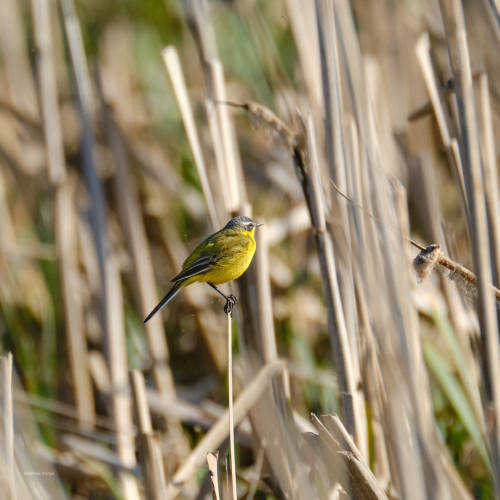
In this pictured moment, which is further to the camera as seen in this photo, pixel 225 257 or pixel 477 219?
pixel 225 257

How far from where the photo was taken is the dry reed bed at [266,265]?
1.40m

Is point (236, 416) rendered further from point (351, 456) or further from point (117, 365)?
point (117, 365)

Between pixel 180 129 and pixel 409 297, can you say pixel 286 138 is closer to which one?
pixel 409 297

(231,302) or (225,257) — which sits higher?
(225,257)

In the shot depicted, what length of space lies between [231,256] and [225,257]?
0.02 m

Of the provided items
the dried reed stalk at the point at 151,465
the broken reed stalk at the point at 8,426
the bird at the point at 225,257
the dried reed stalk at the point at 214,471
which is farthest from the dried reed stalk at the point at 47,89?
the dried reed stalk at the point at 214,471

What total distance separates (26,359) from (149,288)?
0.64m

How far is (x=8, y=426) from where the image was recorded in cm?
145

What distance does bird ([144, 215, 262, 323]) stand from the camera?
6.20ft

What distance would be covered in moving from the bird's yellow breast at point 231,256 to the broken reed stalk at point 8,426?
654mm

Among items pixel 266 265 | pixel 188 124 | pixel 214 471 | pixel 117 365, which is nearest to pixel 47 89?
pixel 188 124

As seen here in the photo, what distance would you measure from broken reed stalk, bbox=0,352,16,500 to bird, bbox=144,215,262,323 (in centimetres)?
48

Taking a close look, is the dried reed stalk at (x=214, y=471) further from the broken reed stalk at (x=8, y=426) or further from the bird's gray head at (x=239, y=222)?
the bird's gray head at (x=239, y=222)

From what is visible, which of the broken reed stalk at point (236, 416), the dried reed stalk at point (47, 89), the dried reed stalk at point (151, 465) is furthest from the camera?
the dried reed stalk at point (47, 89)
